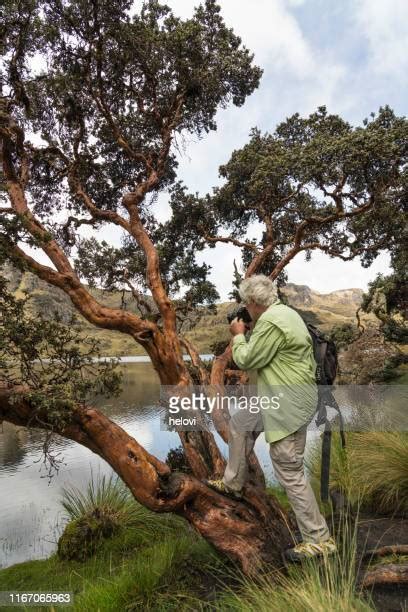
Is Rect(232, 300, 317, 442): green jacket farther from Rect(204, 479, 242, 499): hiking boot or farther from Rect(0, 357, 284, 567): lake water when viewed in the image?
Rect(0, 357, 284, 567): lake water

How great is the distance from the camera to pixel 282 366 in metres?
3.65

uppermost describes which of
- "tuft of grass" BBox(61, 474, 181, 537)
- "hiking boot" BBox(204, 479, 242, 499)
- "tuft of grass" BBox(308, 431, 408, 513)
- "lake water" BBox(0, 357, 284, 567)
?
"hiking boot" BBox(204, 479, 242, 499)

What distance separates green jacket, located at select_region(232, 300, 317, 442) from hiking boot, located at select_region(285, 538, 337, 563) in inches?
36.5

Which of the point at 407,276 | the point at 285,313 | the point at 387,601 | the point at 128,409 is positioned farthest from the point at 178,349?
the point at 128,409

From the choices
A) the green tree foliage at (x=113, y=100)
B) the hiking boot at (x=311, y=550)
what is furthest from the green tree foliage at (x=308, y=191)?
the hiking boot at (x=311, y=550)

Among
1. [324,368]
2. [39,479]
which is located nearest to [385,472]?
[324,368]

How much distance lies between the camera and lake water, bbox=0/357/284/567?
10469 mm

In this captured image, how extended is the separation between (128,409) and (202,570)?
2373cm

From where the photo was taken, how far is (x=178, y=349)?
7500 mm

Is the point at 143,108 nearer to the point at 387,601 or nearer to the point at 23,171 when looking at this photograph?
the point at 23,171

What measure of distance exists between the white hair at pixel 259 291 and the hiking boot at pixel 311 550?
80.5 inches

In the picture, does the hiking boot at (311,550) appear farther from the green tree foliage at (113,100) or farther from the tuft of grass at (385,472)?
the green tree foliage at (113,100)

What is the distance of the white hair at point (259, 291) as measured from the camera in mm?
3830

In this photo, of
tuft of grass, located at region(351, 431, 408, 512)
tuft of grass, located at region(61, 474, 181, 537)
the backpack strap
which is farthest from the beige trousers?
tuft of grass, located at region(61, 474, 181, 537)
